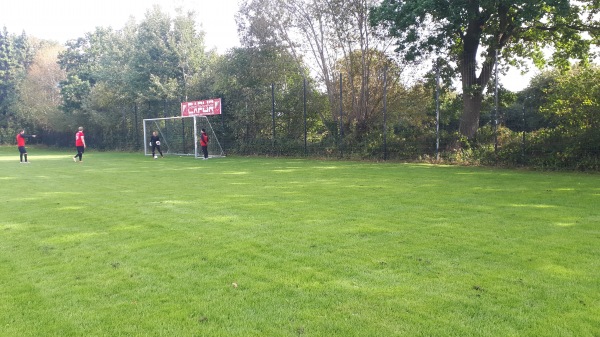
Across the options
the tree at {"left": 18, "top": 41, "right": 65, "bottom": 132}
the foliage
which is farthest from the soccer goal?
the foliage

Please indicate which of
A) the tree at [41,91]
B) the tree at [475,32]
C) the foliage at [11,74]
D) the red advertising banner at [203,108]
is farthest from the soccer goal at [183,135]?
the foliage at [11,74]

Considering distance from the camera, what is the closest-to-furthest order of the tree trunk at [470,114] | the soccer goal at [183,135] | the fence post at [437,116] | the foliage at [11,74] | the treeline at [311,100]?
the treeline at [311,100]
the tree trunk at [470,114]
the fence post at [437,116]
the soccer goal at [183,135]
the foliage at [11,74]

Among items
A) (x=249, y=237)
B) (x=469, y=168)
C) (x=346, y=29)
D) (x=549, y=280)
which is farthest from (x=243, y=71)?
(x=549, y=280)

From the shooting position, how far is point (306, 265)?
436 centimetres

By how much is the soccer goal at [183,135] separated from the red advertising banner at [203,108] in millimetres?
336

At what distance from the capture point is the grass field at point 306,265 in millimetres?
3154

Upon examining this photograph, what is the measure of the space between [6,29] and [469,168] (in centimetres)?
6680

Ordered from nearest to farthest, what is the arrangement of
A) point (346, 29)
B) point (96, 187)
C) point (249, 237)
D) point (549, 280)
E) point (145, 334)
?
point (145, 334), point (549, 280), point (249, 237), point (96, 187), point (346, 29)

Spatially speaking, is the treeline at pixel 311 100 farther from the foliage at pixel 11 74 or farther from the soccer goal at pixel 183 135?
the foliage at pixel 11 74

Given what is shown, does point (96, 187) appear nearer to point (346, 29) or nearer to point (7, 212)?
point (7, 212)

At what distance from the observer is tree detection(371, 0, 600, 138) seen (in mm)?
14758

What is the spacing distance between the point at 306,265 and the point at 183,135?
2363 cm

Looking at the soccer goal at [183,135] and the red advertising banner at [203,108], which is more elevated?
the red advertising banner at [203,108]

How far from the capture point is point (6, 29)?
5938cm
